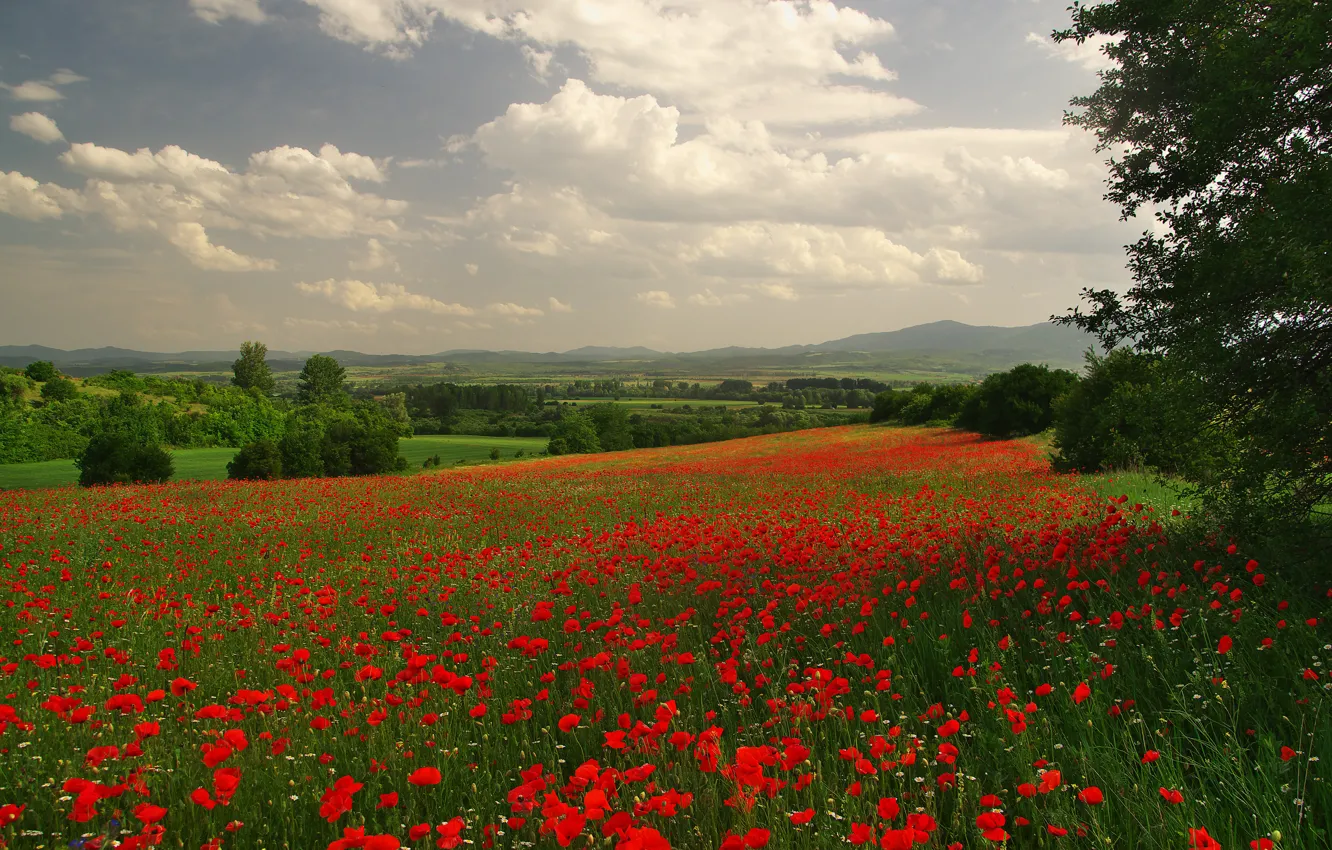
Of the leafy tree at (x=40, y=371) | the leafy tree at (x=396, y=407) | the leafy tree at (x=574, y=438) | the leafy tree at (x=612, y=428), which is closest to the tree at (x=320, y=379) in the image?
the leafy tree at (x=396, y=407)

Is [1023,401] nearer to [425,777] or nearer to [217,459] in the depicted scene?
[425,777]

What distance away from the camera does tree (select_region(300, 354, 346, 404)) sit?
107438 mm

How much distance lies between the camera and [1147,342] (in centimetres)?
688

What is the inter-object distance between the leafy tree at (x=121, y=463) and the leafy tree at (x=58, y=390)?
33124 mm

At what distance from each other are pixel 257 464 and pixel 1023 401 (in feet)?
133

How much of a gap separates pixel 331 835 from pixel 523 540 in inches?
311

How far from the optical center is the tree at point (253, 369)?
11362 centimetres

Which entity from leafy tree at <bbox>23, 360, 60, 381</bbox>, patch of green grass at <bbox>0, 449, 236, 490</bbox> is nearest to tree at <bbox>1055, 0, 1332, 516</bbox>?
patch of green grass at <bbox>0, 449, 236, 490</bbox>

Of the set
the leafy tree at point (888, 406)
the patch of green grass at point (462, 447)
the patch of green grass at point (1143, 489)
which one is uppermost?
the patch of green grass at point (1143, 489)

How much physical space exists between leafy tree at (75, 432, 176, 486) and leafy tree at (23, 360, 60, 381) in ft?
134

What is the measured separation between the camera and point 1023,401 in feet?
131

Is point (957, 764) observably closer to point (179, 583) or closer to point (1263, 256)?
point (1263, 256)

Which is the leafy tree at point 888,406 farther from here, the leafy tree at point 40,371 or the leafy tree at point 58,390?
the leafy tree at point 40,371

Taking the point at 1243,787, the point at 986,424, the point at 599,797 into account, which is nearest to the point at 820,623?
the point at 1243,787
